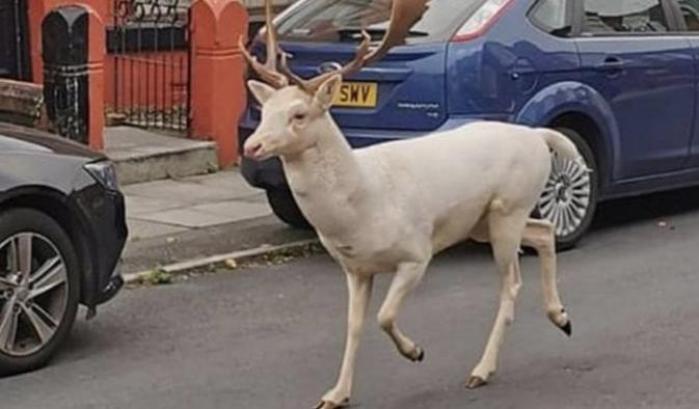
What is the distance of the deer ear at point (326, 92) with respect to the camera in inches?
251

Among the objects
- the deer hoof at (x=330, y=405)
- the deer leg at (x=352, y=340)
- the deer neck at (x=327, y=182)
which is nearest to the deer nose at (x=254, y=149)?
the deer neck at (x=327, y=182)

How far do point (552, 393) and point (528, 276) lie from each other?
2.55 m

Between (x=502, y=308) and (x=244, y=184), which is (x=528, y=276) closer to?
(x=502, y=308)

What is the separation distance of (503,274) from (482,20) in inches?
122

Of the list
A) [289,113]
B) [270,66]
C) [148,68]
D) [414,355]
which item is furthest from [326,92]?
[148,68]

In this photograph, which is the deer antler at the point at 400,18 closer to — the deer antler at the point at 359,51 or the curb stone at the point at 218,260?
the deer antler at the point at 359,51

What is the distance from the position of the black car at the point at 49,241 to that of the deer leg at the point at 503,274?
193 centimetres

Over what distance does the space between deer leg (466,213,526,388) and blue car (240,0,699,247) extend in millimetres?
2591

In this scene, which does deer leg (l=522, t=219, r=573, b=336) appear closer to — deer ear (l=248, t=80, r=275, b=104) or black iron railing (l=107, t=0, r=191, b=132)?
deer ear (l=248, t=80, r=275, b=104)

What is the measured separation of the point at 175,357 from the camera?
7656 mm

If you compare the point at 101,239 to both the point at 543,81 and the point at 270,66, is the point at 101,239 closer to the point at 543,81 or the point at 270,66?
the point at 270,66

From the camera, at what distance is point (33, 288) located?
7.39 metres

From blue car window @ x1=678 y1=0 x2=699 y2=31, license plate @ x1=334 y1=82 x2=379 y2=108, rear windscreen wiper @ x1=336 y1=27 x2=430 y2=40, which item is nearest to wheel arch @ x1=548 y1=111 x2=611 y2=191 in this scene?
rear windscreen wiper @ x1=336 y1=27 x2=430 y2=40

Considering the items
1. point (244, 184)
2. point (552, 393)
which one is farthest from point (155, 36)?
point (552, 393)
